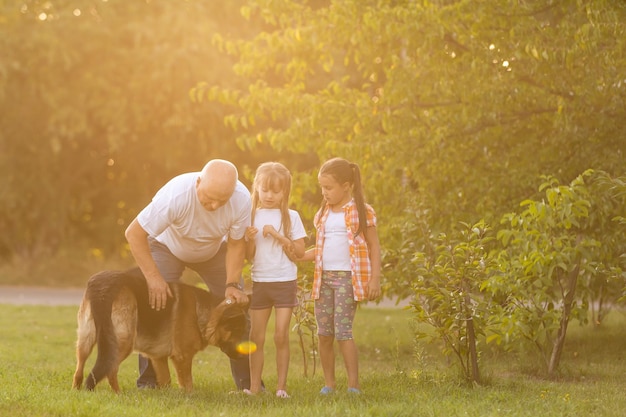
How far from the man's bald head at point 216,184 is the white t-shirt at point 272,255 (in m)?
0.47

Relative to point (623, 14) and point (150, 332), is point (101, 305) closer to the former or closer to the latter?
point (150, 332)

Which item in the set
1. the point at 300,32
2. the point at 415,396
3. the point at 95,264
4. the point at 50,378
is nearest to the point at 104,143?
the point at 95,264

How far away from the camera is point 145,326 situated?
Result: 6531 mm

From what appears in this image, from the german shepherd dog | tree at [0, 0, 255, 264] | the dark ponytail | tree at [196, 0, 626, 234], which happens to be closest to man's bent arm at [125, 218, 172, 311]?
the german shepherd dog

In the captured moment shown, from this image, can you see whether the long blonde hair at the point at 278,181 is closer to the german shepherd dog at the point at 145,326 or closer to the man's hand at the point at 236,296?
the man's hand at the point at 236,296

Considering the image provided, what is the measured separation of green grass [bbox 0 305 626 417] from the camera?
18.9 ft

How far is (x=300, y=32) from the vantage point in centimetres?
1002

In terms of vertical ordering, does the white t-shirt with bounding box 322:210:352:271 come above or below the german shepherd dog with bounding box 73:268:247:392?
above

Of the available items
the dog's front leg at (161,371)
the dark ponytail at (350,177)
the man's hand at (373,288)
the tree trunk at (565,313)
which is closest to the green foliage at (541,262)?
the tree trunk at (565,313)

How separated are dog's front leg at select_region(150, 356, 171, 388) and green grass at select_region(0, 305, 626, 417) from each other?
13cm

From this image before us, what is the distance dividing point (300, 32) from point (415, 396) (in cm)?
507

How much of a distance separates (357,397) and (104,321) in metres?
1.88

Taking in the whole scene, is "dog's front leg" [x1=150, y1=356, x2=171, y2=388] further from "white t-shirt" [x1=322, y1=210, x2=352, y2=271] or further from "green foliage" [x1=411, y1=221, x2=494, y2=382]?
"green foliage" [x1=411, y1=221, x2=494, y2=382]

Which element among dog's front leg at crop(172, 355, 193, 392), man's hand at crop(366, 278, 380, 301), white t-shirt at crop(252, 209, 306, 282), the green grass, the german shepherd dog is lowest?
the green grass
